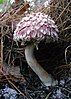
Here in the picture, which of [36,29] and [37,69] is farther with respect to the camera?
[37,69]

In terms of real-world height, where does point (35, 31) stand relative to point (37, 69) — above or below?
above

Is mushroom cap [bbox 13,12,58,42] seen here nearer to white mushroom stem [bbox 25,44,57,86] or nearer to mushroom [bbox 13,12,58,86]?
mushroom [bbox 13,12,58,86]

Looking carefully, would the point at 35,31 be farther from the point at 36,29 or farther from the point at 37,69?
the point at 37,69

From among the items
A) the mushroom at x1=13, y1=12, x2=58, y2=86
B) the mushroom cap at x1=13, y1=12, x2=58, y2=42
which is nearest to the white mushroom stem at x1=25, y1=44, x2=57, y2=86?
the mushroom at x1=13, y1=12, x2=58, y2=86

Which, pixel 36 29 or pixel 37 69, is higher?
pixel 36 29

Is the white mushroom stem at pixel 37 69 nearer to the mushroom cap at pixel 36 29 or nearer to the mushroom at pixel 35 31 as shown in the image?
the mushroom at pixel 35 31

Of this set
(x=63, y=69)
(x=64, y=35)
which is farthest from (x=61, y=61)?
(x=64, y=35)

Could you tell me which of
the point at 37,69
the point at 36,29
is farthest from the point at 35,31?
the point at 37,69

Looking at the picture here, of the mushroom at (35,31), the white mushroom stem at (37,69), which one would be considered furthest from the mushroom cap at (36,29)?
the white mushroom stem at (37,69)
